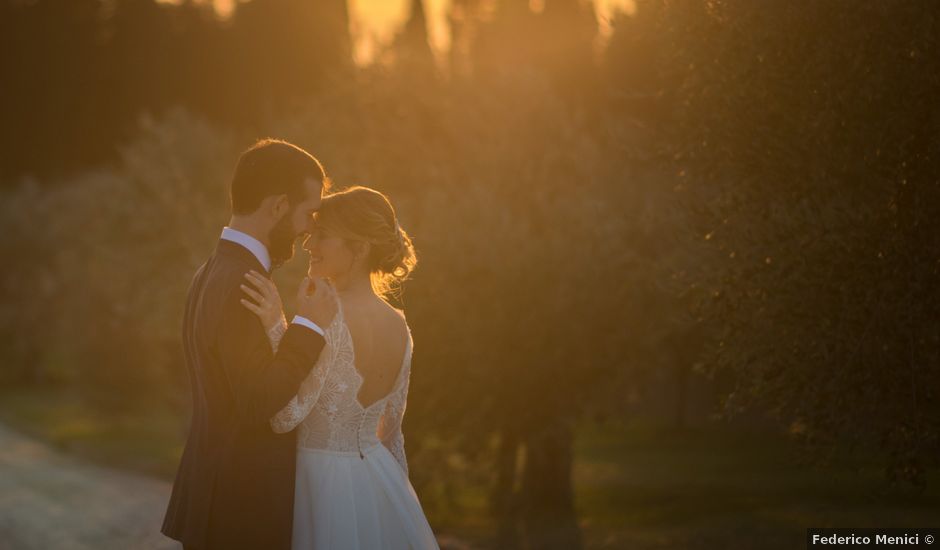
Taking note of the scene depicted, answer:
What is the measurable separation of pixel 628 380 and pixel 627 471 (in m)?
8.05

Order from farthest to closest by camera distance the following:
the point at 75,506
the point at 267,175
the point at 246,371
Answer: the point at 75,506 → the point at 267,175 → the point at 246,371

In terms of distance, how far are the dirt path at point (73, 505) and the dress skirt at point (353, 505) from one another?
861cm

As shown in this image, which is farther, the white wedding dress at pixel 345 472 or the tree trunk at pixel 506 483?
the tree trunk at pixel 506 483

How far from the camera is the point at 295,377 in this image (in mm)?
6055

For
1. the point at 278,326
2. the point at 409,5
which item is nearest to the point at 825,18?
the point at 278,326

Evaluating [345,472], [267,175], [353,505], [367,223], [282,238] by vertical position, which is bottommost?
[353,505]

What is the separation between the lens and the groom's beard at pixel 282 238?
643 centimetres

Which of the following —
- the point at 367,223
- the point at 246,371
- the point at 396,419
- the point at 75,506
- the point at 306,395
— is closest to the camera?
the point at 246,371

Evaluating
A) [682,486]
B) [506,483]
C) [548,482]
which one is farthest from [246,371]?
[682,486]

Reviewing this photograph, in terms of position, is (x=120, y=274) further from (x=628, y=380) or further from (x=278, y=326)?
(x=278, y=326)

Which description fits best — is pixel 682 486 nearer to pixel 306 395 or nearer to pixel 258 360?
pixel 306 395

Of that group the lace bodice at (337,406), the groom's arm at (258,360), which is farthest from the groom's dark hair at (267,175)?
the lace bodice at (337,406)

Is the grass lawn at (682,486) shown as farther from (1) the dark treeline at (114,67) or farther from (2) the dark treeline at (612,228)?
(1) the dark treeline at (114,67)

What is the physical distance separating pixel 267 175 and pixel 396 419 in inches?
68.8
